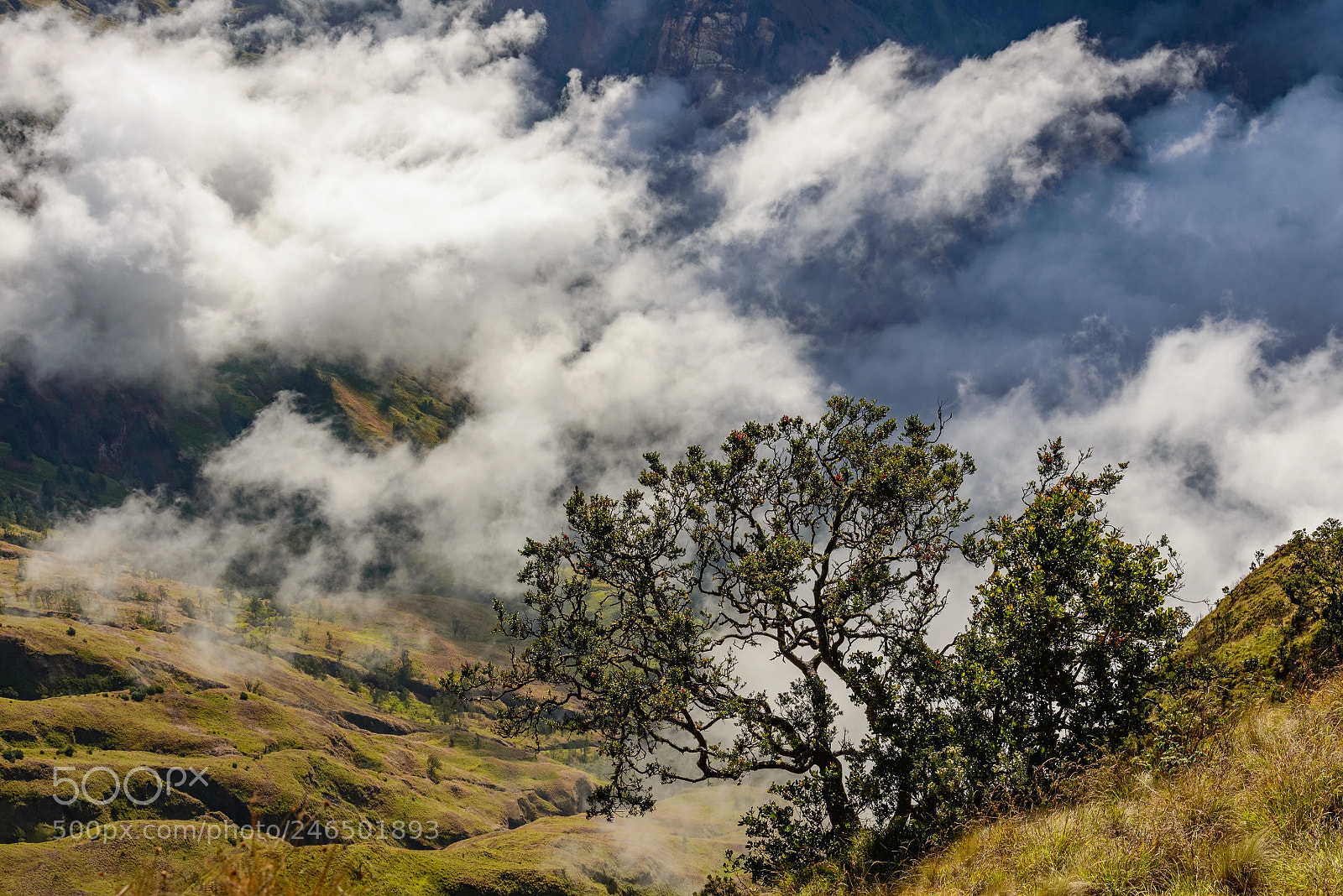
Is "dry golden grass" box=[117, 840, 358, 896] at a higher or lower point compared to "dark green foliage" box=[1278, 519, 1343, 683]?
lower

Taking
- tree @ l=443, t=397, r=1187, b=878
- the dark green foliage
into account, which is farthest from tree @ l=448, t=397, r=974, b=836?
the dark green foliage

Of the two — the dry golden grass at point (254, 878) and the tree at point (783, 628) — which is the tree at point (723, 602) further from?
the dry golden grass at point (254, 878)

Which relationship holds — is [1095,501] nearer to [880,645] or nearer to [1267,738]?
[880,645]

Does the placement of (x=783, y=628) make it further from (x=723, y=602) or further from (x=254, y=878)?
(x=254, y=878)

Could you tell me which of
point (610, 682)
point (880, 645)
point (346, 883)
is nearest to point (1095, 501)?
point (880, 645)

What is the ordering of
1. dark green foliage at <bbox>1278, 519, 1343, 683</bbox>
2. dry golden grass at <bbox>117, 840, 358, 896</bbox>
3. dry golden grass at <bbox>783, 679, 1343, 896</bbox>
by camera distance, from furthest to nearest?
dark green foliage at <bbox>1278, 519, 1343, 683</bbox>
dry golden grass at <bbox>783, 679, 1343, 896</bbox>
dry golden grass at <bbox>117, 840, 358, 896</bbox>

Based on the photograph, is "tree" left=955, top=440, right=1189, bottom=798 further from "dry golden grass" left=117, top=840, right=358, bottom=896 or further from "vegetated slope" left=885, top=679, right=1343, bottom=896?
"dry golden grass" left=117, top=840, right=358, bottom=896

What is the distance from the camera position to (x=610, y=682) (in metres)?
23.5

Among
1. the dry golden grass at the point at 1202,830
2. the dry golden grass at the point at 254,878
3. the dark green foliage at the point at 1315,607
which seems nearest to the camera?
the dry golden grass at the point at 254,878

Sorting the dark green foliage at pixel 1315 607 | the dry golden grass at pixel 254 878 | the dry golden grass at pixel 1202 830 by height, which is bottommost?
the dry golden grass at pixel 1202 830

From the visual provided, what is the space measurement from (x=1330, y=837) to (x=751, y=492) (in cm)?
1986

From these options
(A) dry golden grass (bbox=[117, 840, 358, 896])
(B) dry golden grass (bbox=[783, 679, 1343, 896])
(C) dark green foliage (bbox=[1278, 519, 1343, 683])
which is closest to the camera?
(A) dry golden grass (bbox=[117, 840, 358, 896])

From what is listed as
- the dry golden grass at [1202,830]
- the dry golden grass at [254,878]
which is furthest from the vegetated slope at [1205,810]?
the dry golden grass at [254,878]

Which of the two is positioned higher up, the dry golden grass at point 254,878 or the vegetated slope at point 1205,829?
the dry golden grass at point 254,878
